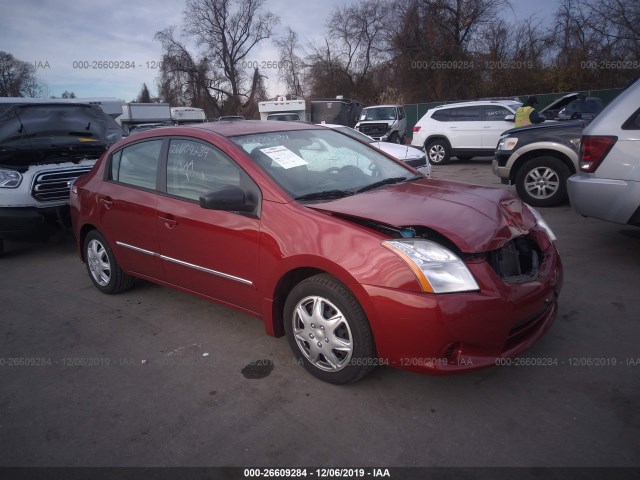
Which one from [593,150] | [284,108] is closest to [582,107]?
[593,150]

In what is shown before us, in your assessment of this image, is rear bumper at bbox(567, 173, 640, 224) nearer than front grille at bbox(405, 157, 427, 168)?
Yes

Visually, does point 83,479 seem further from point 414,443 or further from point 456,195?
point 456,195

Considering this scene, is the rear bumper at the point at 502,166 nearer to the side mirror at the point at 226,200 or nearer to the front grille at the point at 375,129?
the side mirror at the point at 226,200

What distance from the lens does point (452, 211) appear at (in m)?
2.83

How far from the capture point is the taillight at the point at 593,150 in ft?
14.7

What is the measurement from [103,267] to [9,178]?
8.34 feet

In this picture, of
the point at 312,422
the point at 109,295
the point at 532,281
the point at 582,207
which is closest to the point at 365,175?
the point at 532,281

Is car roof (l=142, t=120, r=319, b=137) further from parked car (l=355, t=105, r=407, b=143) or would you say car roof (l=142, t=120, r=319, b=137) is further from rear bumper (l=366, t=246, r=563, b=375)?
parked car (l=355, t=105, r=407, b=143)

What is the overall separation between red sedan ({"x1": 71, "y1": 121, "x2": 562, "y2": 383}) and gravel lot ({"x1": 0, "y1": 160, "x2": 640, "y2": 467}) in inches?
11.8

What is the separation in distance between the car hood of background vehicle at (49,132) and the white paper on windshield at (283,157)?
458 centimetres

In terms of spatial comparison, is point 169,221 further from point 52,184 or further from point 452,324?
point 52,184

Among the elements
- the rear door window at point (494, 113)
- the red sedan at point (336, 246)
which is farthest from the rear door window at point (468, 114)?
the red sedan at point (336, 246)

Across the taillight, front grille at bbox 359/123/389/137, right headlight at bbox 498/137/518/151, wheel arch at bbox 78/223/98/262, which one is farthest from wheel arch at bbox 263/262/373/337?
front grille at bbox 359/123/389/137

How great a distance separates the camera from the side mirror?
296 cm
